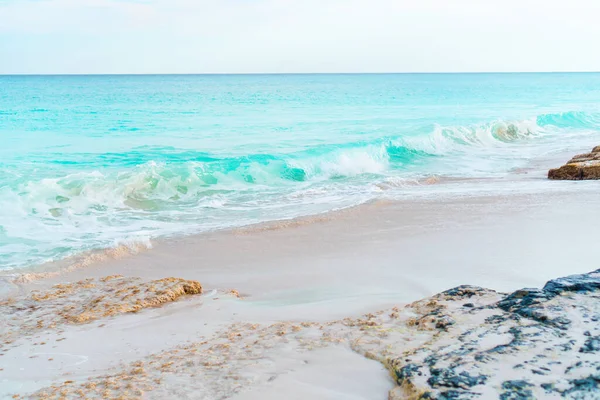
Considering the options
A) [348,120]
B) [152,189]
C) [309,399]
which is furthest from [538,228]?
[348,120]

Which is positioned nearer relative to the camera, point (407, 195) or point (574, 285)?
point (574, 285)

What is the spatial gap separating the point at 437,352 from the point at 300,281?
2.86m

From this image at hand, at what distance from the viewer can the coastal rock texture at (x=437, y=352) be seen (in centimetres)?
263

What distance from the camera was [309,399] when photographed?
2.80 meters

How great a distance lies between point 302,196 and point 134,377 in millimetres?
8058

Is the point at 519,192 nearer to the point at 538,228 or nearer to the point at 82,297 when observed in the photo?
the point at 538,228

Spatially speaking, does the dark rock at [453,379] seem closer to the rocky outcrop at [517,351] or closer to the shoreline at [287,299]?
the rocky outcrop at [517,351]

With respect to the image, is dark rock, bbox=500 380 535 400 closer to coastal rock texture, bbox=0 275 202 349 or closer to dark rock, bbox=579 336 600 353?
dark rock, bbox=579 336 600 353

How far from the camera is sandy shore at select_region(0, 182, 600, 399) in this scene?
127 inches

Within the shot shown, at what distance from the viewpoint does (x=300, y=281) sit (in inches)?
228

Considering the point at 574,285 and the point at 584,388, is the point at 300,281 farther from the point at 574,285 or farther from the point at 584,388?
the point at 584,388

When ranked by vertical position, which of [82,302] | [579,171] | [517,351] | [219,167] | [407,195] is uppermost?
[579,171]

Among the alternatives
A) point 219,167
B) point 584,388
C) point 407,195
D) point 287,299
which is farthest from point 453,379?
point 219,167

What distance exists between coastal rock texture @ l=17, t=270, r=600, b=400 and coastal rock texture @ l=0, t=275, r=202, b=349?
120 centimetres
